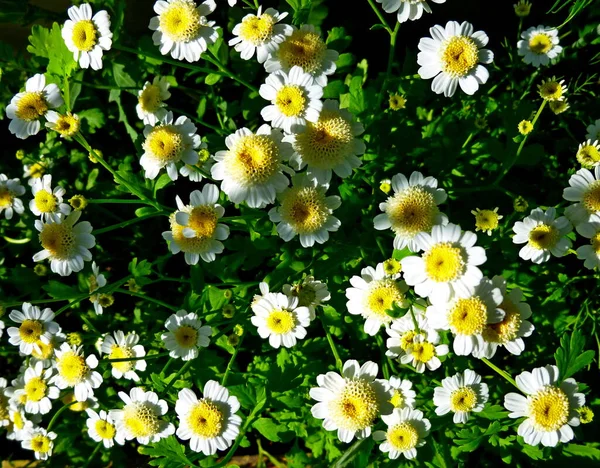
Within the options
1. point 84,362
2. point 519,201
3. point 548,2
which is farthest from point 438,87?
point 84,362

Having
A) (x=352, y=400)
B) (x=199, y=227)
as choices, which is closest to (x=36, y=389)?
(x=199, y=227)

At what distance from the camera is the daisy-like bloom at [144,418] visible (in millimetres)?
2250

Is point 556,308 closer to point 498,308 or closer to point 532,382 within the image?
point 532,382

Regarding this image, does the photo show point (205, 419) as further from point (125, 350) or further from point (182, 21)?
point (182, 21)

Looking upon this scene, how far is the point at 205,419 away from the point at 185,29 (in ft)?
5.23

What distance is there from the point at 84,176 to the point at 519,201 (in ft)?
7.75

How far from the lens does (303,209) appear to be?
202 centimetres

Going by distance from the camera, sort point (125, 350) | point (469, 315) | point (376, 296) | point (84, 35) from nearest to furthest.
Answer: point (469, 315) → point (376, 296) → point (84, 35) → point (125, 350)

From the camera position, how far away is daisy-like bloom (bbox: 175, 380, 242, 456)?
6.95 feet

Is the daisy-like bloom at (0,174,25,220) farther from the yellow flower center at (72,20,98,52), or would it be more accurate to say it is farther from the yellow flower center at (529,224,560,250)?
the yellow flower center at (529,224,560,250)

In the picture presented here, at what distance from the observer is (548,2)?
306 centimetres

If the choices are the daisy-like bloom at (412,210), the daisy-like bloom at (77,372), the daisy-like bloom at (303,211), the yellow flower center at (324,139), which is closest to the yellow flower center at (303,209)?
the daisy-like bloom at (303,211)

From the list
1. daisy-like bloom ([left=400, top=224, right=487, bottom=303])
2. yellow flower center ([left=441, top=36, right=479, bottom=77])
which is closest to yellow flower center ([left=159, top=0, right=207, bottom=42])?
yellow flower center ([left=441, top=36, right=479, bottom=77])

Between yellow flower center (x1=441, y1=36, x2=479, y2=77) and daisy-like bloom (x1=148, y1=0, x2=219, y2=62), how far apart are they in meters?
0.94
